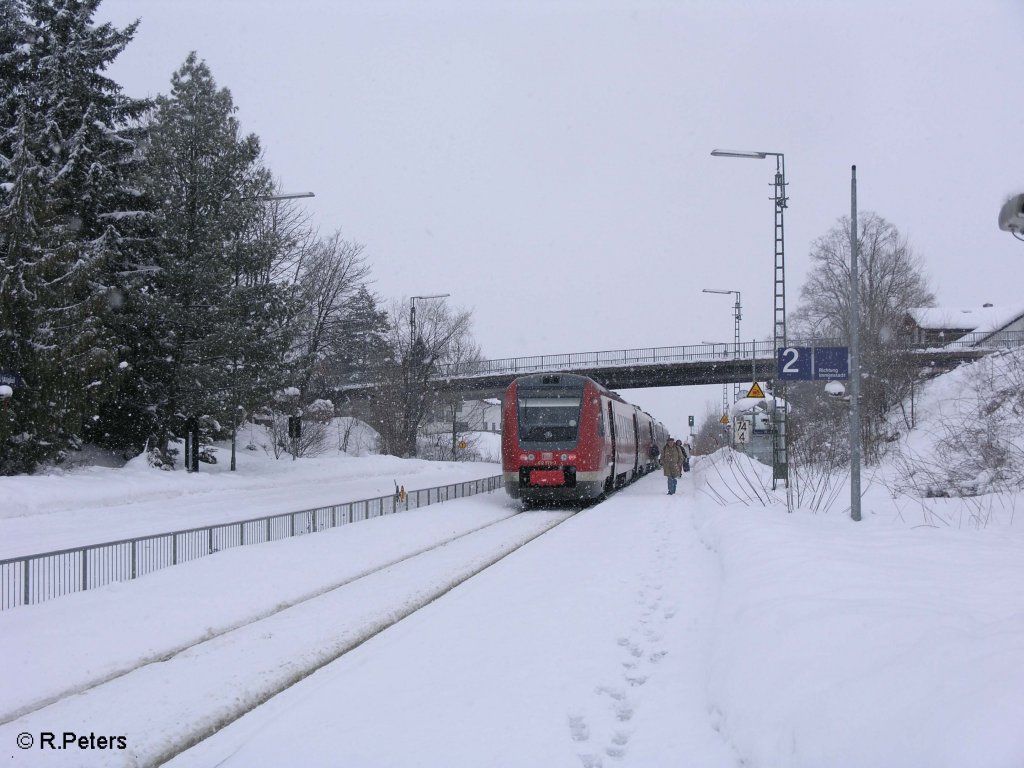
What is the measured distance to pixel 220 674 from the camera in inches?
285

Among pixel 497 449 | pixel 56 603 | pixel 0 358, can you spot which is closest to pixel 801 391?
pixel 497 449

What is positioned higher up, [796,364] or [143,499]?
[796,364]

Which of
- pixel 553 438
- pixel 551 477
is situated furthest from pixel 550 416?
pixel 551 477

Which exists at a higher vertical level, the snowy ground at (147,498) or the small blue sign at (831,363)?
the small blue sign at (831,363)

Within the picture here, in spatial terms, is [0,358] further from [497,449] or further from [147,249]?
[497,449]

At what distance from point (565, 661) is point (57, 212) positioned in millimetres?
27364

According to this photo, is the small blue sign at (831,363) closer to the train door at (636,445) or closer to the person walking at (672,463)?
the person walking at (672,463)

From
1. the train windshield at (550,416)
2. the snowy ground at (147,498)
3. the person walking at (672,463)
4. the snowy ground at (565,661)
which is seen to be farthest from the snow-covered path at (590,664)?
the person walking at (672,463)

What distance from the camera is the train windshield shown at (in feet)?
76.0

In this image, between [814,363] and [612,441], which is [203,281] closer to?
[612,441]

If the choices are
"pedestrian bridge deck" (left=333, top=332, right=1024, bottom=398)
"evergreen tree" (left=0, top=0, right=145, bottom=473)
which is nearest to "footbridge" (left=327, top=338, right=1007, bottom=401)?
"pedestrian bridge deck" (left=333, top=332, right=1024, bottom=398)

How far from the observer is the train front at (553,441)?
23016mm

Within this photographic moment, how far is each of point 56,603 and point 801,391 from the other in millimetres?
62762

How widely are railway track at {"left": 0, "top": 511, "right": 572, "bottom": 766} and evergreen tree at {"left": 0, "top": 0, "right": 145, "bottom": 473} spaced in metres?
18.6
